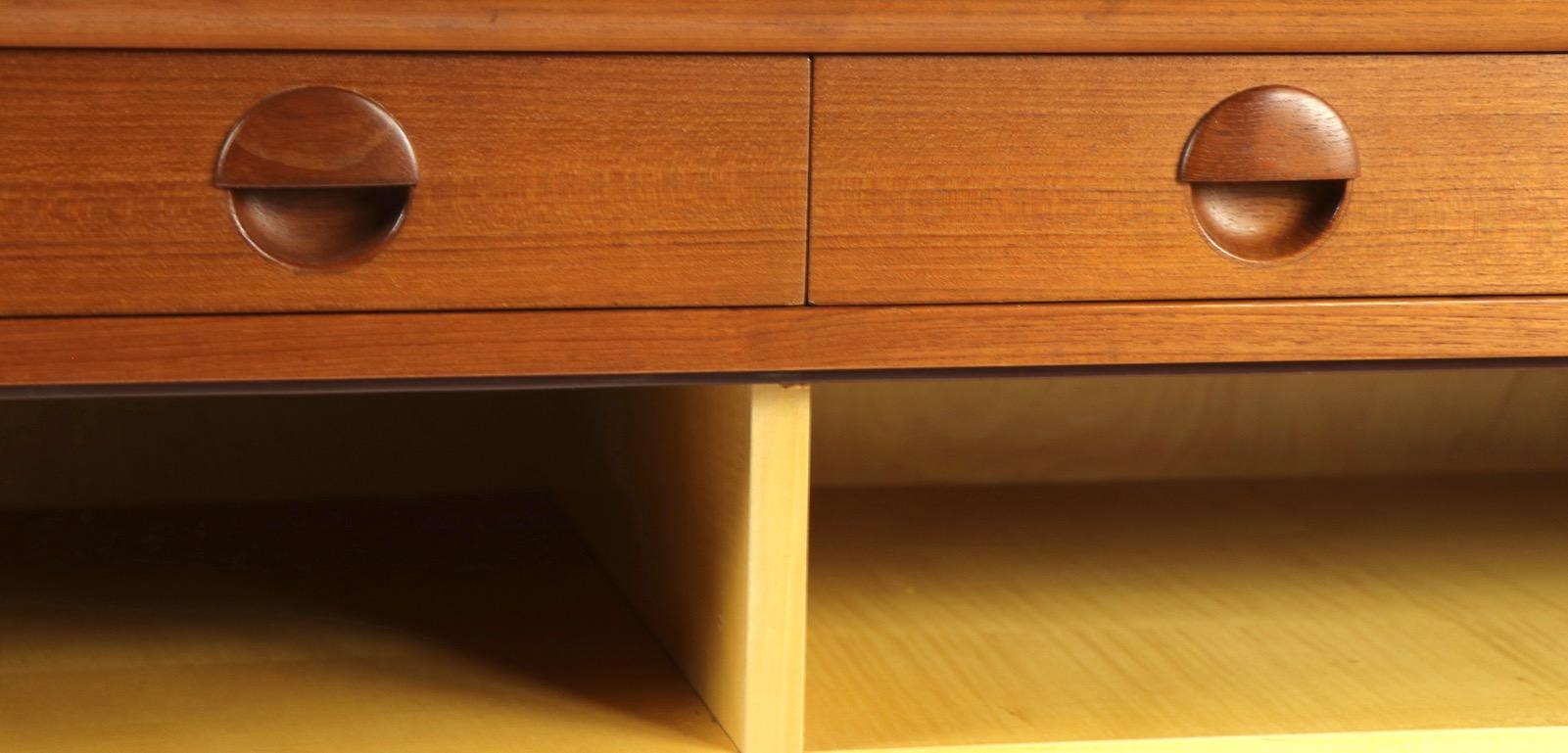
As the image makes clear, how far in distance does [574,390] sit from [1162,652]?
0.36 metres

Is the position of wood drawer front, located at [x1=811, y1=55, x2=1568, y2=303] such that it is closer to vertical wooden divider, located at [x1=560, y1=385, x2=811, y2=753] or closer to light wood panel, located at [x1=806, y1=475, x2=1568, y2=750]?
vertical wooden divider, located at [x1=560, y1=385, x2=811, y2=753]

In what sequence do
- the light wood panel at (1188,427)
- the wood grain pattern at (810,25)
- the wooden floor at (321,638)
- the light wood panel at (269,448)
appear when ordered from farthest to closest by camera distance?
the light wood panel at (1188,427)
the light wood panel at (269,448)
the wooden floor at (321,638)
the wood grain pattern at (810,25)

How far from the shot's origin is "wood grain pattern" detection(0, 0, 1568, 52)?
1.77 ft

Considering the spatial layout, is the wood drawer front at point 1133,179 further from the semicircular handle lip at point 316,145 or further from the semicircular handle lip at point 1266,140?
the semicircular handle lip at point 316,145

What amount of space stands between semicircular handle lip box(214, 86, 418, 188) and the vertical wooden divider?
5.7 inches

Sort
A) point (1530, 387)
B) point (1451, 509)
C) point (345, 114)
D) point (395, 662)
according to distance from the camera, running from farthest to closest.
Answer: point (1530, 387), point (1451, 509), point (395, 662), point (345, 114)

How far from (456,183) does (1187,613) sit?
0.43 meters

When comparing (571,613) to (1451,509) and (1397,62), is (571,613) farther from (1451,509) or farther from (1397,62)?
(1451,509)

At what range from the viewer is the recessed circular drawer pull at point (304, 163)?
1.82 feet

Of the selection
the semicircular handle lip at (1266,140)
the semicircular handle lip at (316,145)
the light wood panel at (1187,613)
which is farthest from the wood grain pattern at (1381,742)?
the semicircular handle lip at (316,145)

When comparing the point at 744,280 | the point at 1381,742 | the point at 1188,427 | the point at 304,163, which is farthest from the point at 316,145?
the point at 1188,427

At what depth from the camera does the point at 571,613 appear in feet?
2.61

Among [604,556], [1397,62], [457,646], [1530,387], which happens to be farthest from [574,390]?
[1530,387]

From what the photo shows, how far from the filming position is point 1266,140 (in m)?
0.61
